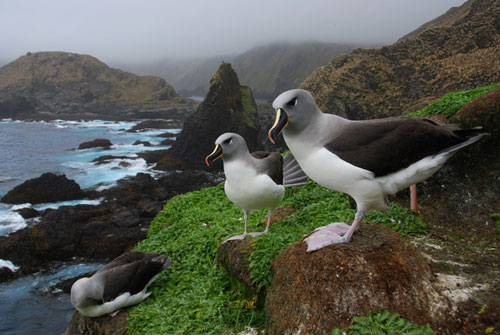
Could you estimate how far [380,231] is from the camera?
401 cm

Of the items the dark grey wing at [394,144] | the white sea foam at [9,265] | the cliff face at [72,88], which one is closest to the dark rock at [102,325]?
the dark grey wing at [394,144]

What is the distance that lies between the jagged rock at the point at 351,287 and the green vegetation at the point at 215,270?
25.6 inches

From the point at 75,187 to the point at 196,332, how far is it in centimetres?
1969

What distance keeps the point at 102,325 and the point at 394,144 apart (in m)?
5.08

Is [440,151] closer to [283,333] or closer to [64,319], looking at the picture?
[283,333]

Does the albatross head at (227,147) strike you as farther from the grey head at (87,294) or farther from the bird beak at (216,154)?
the grey head at (87,294)

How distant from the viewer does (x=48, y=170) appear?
29703mm

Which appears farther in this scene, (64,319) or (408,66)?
(408,66)

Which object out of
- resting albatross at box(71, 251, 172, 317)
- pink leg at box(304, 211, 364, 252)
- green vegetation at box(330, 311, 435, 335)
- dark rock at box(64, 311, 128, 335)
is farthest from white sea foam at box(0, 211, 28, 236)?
green vegetation at box(330, 311, 435, 335)

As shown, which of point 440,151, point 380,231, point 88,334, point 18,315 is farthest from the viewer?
point 18,315

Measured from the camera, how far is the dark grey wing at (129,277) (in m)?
5.45

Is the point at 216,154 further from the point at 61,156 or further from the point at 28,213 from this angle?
the point at 61,156

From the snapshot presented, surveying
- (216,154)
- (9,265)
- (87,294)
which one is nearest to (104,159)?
(9,265)

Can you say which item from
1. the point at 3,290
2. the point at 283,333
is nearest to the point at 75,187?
the point at 3,290
